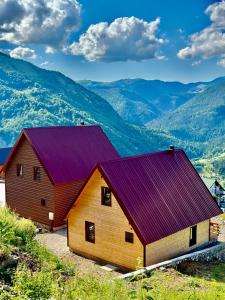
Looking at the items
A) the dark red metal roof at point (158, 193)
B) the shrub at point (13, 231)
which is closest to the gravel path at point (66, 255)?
the dark red metal roof at point (158, 193)

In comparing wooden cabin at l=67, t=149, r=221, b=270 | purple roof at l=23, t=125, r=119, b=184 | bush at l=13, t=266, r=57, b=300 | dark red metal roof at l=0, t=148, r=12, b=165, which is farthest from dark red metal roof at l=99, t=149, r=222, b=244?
dark red metal roof at l=0, t=148, r=12, b=165

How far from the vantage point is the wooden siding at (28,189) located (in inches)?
1344

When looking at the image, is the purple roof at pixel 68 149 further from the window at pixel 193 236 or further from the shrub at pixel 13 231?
the shrub at pixel 13 231

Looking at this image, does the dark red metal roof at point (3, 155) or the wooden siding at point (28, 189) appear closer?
the wooden siding at point (28, 189)

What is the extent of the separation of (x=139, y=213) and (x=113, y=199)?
5.98 ft

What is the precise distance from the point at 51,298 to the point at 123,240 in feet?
41.7

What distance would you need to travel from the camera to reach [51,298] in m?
12.1

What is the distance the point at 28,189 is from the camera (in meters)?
35.8

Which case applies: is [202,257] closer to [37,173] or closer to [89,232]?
[89,232]

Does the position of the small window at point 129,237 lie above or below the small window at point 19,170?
below

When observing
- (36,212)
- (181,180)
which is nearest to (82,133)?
(36,212)

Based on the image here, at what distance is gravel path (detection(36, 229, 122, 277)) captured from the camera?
78.7ft

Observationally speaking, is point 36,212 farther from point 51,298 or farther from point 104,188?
point 51,298

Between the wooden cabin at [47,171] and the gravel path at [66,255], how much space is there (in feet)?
5.55
